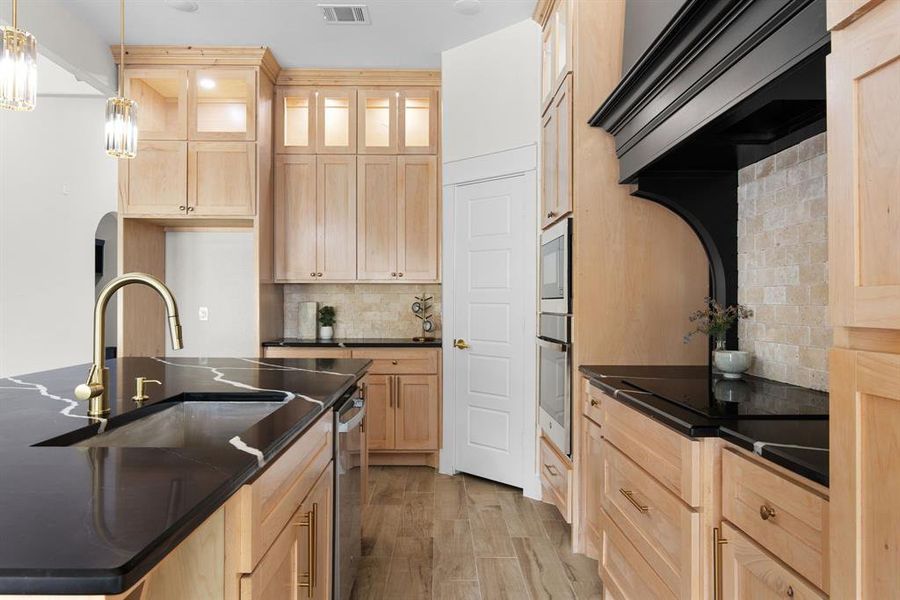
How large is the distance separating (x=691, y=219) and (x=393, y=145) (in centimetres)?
252

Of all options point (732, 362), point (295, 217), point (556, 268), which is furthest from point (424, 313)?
point (732, 362)

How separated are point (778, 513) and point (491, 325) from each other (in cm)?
257

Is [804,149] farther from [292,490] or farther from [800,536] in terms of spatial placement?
[292,490]

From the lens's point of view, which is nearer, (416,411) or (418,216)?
(416,411)

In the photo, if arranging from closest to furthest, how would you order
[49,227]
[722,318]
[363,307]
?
[722,318] → [363,307] → [49,227]

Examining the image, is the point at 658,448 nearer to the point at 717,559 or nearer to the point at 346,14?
the point at 717,559

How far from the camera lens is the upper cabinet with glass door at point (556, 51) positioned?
9.18 feet

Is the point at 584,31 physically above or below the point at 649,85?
above

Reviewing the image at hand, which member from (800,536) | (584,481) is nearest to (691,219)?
(584,481)

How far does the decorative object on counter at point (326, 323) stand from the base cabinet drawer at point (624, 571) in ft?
9.16

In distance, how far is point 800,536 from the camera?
Answer: 1086 mm

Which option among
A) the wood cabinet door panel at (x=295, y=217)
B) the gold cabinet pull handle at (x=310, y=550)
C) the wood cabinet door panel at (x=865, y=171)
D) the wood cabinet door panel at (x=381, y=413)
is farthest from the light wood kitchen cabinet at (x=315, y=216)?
the wood cabinet door panel at (x=865, y=171)

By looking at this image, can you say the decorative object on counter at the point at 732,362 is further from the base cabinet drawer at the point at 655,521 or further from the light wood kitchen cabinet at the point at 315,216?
the light wood kitchen cabinet at the point at 315,216

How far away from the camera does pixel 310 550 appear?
1501 mm
